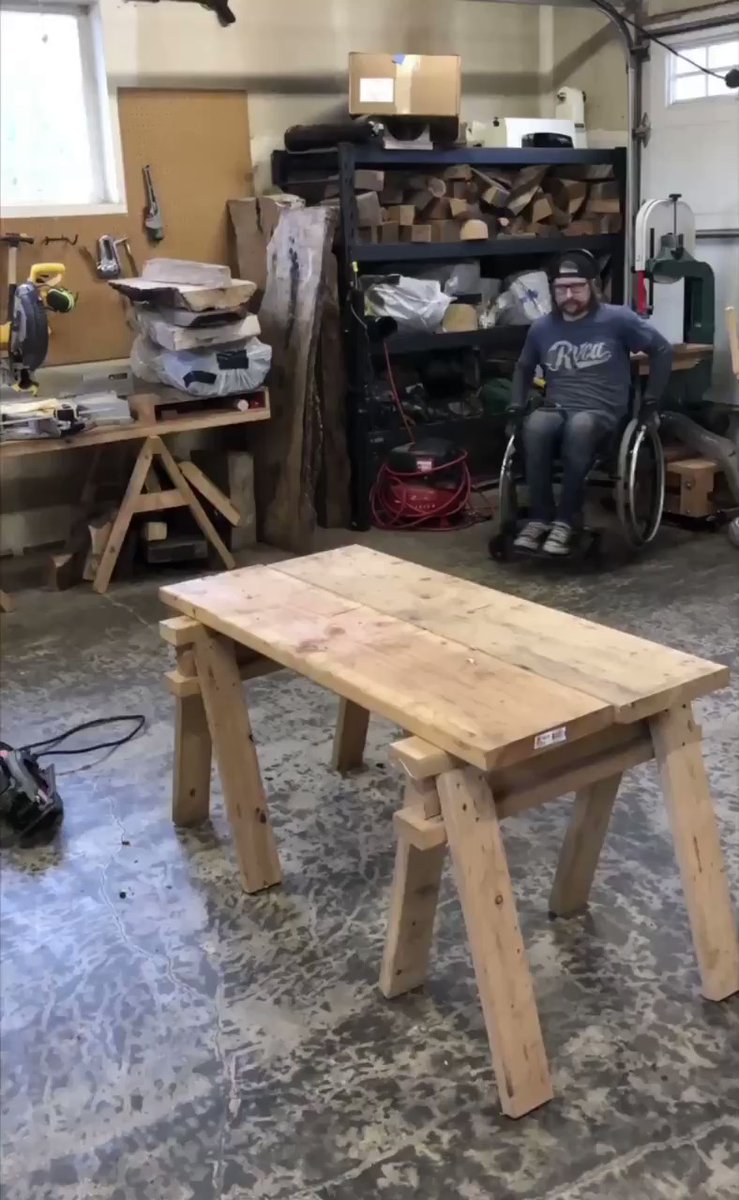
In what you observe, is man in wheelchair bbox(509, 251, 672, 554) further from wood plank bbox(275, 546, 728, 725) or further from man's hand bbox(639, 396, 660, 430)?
wood plank bbox(275, 546, 728, 725)

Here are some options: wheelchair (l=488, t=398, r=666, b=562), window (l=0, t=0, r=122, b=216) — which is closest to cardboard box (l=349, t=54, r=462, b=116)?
window (l=0, t=0, r=122, b=216)

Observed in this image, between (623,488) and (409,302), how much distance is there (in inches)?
55.4

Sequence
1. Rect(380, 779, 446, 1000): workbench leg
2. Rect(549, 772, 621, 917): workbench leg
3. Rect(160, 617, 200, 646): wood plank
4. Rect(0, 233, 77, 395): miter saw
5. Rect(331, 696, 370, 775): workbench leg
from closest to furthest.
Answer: Rect(380, 779, 446, 1000): workbench leg → Rect(549, 772, 621, 917): workbench leg → Rect(160, 617, 200, 646): wood plank → Rect(331, 696, 370, 775): workbench leg → Rect(0, 233, 77, 395): miter saw

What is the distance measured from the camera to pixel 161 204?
4871 mm

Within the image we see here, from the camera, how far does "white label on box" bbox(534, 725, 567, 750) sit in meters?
1.69

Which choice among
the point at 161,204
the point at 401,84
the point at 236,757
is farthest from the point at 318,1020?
the point at 401,84

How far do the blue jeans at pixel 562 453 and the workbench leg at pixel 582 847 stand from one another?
2310mm

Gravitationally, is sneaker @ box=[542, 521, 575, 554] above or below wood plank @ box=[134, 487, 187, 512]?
below

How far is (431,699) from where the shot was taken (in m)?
1.83

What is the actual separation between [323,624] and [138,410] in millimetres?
2382

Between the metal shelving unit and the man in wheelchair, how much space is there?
82 centimetres

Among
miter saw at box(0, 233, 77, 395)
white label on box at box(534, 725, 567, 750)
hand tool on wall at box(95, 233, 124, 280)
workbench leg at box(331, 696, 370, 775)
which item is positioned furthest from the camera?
hand tool on wall at box(95, 233, 124, 280)

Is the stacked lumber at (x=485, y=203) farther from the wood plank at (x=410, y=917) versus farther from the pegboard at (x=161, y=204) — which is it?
the wood plank at (x=410, y=917)

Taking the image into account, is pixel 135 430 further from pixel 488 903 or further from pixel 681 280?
pixel 488 903
